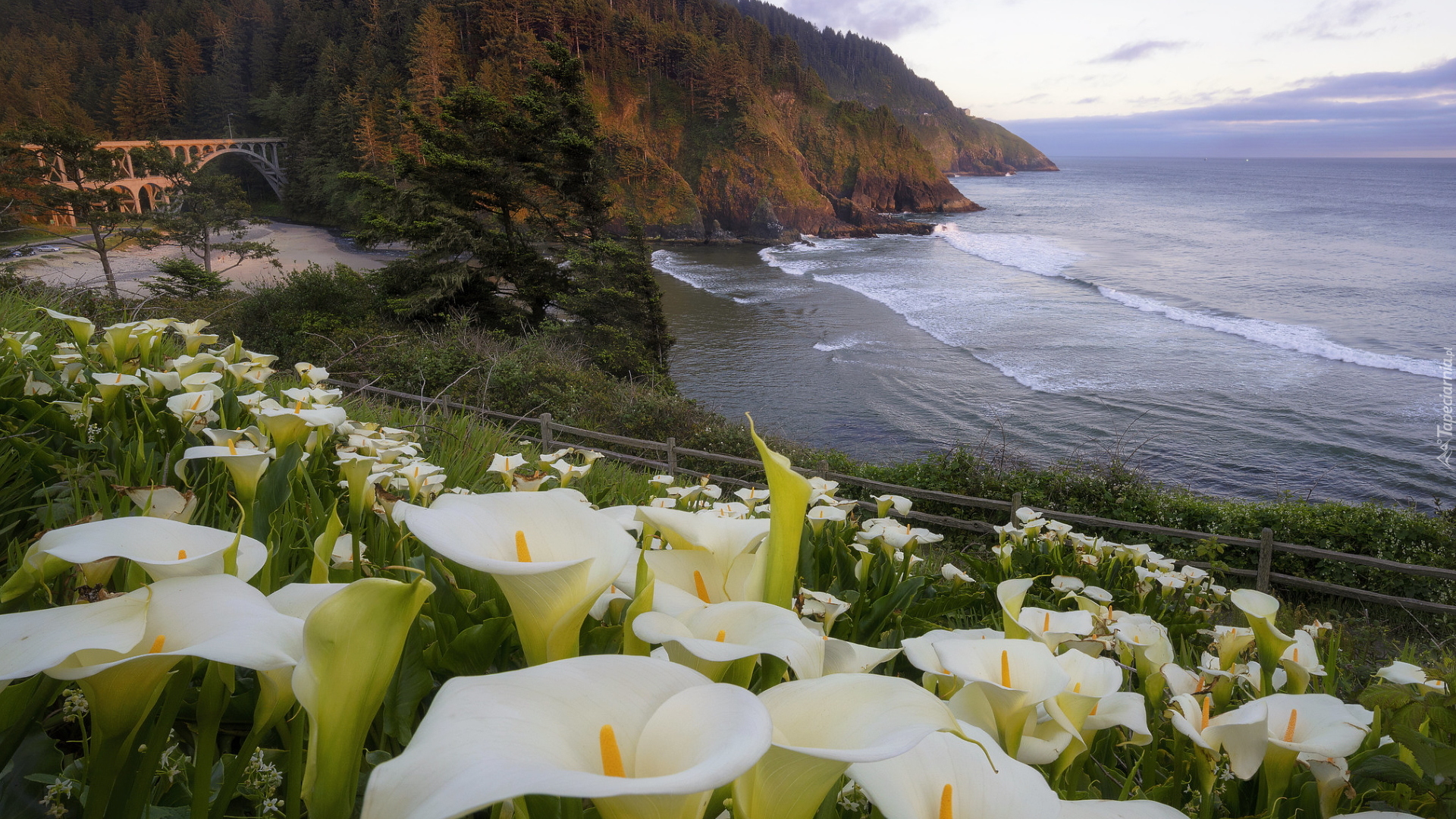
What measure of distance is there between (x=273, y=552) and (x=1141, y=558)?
3.46 metres

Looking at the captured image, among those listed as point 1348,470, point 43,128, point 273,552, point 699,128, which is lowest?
point 1348,470

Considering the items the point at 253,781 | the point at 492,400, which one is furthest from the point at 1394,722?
the point at 492,400

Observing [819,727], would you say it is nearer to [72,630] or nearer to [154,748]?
[72,630]

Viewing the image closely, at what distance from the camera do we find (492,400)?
10977 millimetres

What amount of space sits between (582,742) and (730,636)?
0.22m

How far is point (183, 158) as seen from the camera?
113 feet

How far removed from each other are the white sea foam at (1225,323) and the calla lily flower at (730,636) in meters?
19.5

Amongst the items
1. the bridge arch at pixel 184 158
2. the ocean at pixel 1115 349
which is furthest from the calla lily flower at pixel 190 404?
the bridge arch at pixel 184 158

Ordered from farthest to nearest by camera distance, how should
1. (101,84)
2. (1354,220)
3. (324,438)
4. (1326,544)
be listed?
(1354,220) → (101,84) → (1326,544) → (324,438)

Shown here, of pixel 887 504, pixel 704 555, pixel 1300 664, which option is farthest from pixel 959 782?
pixel 887 504

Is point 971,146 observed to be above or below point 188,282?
above

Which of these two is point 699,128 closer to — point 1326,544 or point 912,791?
point 1326,544

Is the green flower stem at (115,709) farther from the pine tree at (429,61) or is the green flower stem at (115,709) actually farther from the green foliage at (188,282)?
the pine tree at (429,61)

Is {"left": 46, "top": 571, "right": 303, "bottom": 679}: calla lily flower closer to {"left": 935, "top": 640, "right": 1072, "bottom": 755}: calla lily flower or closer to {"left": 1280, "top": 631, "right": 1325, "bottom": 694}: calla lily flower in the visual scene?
{"left": 935, "top": 640, "right": 1072, "bottom": 755}: calla lily flower
